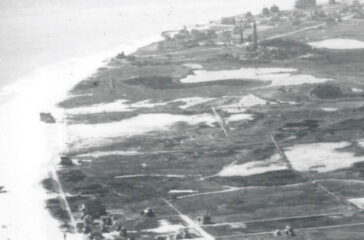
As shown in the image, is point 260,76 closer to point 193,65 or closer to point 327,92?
point 193,65

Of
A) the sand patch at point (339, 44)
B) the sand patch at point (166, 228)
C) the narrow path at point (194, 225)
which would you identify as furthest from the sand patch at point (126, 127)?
the sand patch at point (339, 44)

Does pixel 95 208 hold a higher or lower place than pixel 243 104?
lower

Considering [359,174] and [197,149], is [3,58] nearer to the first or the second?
[197,149]

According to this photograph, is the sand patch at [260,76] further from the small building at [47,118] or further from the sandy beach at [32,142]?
the small building at [47,118]

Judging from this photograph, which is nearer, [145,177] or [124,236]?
[124,236]

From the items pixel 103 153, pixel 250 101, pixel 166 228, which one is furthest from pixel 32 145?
pixel 250 101

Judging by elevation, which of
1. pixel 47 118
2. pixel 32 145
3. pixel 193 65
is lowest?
pixel 32 145

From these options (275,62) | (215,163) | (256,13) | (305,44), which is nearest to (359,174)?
(215,163)
